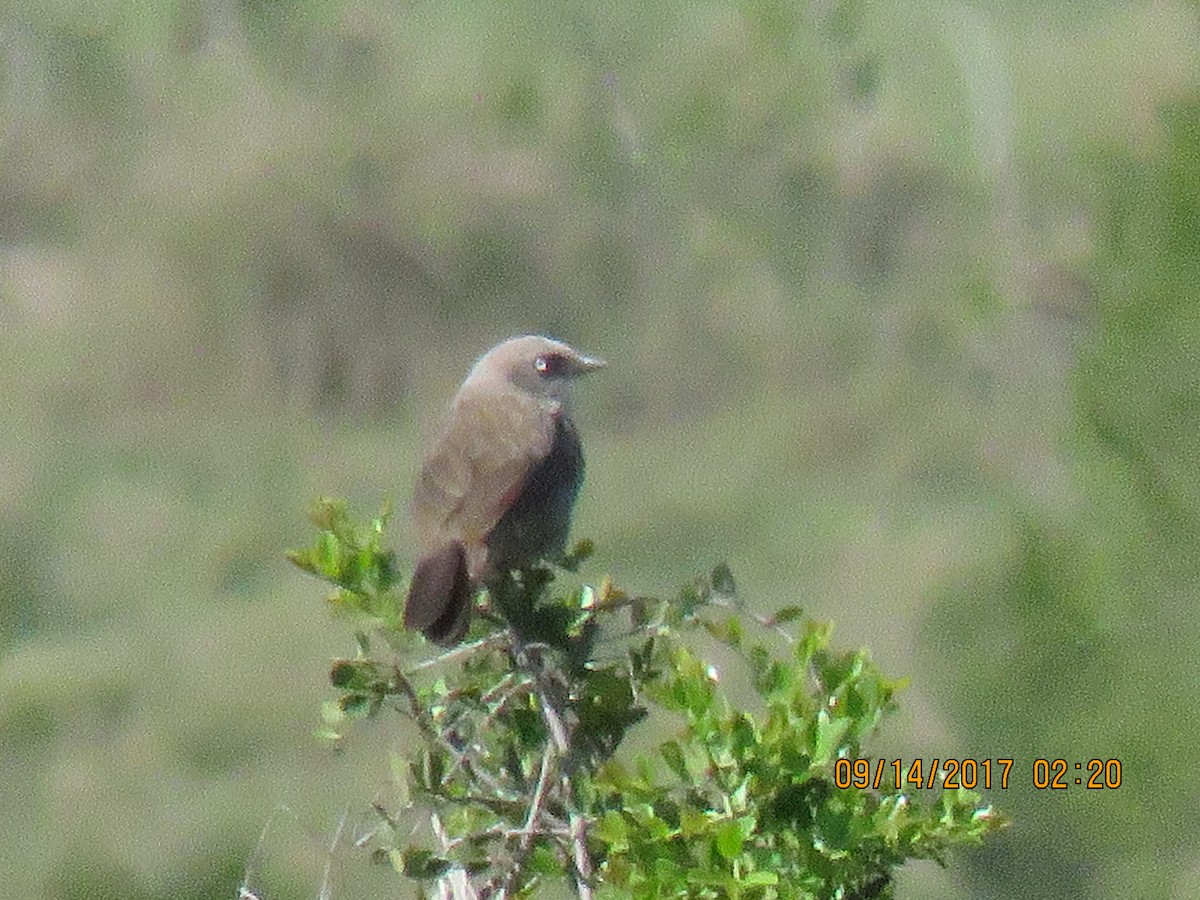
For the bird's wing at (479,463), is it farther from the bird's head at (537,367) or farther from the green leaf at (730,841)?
the green leaf at (730,841)

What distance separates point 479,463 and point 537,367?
42 centimetres

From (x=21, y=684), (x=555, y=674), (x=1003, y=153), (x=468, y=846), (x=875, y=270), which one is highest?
(x=1003, y=153)

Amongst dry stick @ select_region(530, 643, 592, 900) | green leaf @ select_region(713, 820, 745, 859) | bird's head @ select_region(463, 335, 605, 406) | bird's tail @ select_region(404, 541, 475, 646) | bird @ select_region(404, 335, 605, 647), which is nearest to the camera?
green leaf @ select_region(713, 820, 745, 859)

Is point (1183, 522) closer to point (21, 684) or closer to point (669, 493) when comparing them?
point (669, 493)

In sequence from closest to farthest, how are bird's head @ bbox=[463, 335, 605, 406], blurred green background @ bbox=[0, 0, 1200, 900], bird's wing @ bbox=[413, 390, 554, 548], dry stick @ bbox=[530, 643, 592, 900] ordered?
1. dry stick @ bbox=[530, 643, 592, 900]
2. bird's wing @ bbox=[413, 390, 554, 548]
3. bird's head @ bbox=[463, 335, 605, 406]
4. blurred green background @ bbox=[0, 0, 1200, 900]

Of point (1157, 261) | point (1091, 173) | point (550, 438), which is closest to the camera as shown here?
point (550, 438)

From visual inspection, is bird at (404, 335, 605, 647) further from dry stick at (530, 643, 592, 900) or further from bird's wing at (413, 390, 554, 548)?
dry stick at (530, 643, 592, 900)

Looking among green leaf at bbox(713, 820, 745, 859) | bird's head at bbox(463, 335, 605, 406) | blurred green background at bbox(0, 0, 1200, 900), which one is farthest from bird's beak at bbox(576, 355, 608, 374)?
blurred green background at bbox(0, 0, 1200, 900)

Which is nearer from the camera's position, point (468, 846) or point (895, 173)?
point (468, 846)

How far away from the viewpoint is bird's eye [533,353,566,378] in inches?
159

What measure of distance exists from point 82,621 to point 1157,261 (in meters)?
6.66

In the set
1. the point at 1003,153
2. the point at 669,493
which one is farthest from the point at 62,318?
the point at 1003,153

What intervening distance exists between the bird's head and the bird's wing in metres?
0.05

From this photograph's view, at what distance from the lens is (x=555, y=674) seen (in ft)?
8.16
